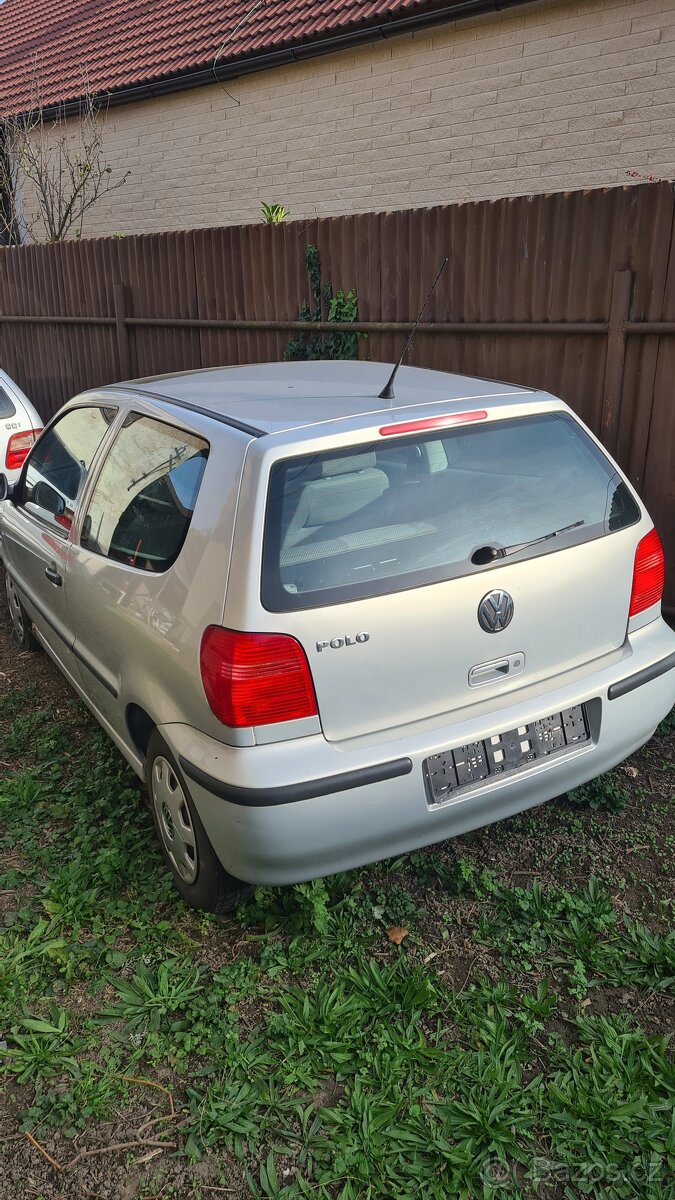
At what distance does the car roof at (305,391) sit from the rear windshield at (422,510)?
6.8 inches

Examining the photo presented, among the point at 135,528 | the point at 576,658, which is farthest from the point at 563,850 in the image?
the point at 135,528

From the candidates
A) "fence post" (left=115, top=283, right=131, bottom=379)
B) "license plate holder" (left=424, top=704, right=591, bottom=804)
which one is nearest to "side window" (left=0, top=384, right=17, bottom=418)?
"fence post" (left=115, top=283, right=131, bottom=379)

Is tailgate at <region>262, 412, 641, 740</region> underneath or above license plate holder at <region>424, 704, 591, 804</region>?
above

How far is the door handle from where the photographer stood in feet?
13.1

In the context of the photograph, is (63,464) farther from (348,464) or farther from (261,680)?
(261,680)

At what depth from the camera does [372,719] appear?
2.60m

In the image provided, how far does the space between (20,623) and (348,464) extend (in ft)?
11.3

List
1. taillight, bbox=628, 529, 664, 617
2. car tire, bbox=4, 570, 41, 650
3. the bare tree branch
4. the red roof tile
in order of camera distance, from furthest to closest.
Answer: the bare tree branch < the red roof tile < car tire, bbox=4, 570, 41, 650 < taillight, bbox=628, 529, 664, 617

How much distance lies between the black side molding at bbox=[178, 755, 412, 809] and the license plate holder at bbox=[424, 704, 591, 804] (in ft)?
0.40

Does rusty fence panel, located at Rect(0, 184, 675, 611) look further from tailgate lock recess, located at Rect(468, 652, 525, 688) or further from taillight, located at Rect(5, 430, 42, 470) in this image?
tailgate lock recess, located at Rect(468, 652, 525, 688)

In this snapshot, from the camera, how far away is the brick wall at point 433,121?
7.60 m

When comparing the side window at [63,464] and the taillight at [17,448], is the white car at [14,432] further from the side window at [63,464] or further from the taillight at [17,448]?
the side window at [63,464]

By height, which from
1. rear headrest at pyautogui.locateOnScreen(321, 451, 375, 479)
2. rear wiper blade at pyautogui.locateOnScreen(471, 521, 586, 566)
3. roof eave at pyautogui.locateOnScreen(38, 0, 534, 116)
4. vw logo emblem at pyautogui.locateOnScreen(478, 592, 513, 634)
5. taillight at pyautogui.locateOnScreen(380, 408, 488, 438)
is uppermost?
roof eave at pyautogui.locateOnScreen(38, 0, 534, 116)

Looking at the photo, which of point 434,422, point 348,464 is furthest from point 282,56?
point 348,464
